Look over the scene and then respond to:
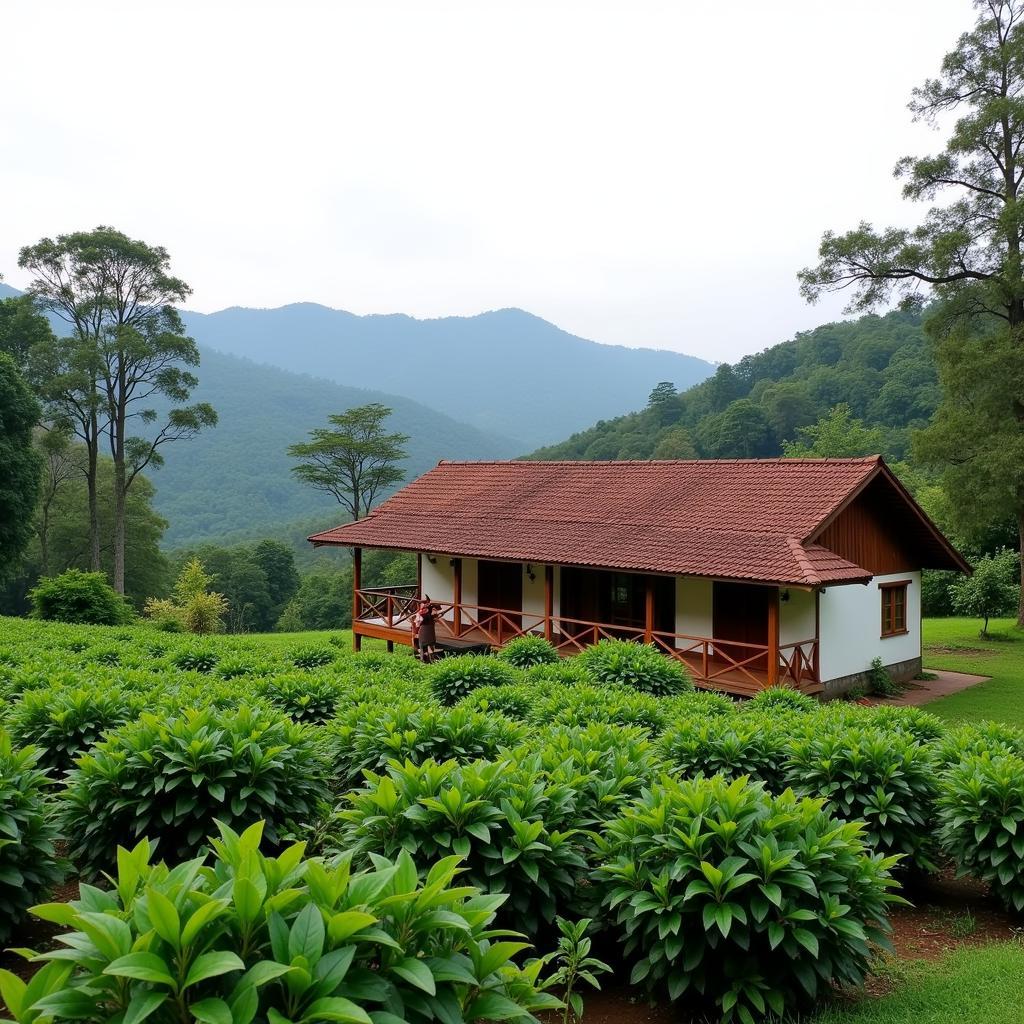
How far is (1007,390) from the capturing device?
794 inches

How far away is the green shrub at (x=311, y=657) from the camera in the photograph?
11449 millimetres

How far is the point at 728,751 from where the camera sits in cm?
597

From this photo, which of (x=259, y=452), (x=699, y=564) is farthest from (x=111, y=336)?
(x=259, y=452)

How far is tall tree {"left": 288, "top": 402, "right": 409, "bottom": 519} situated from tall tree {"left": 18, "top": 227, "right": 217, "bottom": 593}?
11130 millimetres

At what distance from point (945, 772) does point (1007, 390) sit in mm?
17486

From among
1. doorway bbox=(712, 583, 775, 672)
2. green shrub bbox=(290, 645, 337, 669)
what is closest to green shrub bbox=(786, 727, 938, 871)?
green shrub bbox=(290, 645, 337, 669)

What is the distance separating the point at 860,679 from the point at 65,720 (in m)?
13.4

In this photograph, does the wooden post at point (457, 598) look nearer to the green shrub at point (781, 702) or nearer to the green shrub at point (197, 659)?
the green shrub at point (197, 659)

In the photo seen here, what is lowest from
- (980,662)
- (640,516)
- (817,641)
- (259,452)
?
(980,662)

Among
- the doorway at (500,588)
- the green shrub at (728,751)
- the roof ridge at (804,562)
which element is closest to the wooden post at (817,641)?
the roof ridge at (804,562)

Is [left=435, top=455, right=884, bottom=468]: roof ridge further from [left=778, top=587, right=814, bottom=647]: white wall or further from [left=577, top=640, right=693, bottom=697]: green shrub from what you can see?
[left=577, top=640, right=693, bottom=697]: green shrub

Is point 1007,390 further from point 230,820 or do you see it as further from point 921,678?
point 230,820

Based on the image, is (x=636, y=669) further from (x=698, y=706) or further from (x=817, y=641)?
(x=817, y=641)

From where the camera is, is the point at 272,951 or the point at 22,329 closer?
the point at 272,951
